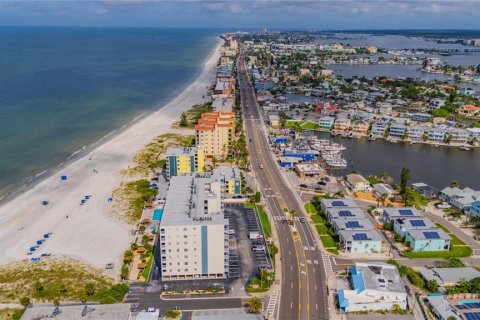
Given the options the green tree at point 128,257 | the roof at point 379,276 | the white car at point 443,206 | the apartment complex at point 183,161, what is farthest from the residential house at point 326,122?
the green tree at point 128,257

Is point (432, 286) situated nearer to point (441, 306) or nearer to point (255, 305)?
point (441, 306)

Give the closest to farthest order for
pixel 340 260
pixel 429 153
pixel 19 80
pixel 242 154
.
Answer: pixel 340 260 < pixel 242 154 < pixel 429 153 < pixel 19 80

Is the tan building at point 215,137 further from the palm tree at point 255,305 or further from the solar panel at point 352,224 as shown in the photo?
the palm tree at point 255,305

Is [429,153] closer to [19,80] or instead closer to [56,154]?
[56,154]

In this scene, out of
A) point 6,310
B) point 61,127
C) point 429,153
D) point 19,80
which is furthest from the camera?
point 19,80

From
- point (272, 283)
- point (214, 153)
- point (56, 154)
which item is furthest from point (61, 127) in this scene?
point (272, 283)

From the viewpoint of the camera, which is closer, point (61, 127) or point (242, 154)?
point (242, 154)
